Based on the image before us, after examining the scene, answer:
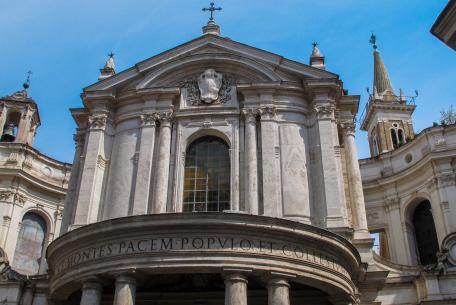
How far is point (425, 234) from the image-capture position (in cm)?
2970

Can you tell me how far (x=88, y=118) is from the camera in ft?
71.5

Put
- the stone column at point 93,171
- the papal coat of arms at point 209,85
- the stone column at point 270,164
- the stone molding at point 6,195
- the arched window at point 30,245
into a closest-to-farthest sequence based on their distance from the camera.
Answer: the stone column at point 270,164 < the stone column at point 93,171 < the papal coat of arms at point 209,85 < the arched window at point 30,245 < the stone molding at point 6,195

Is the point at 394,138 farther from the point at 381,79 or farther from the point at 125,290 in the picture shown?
the point at 125,290

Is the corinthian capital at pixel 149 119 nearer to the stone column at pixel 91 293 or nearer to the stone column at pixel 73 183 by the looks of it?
the stone column at pixel 73 183

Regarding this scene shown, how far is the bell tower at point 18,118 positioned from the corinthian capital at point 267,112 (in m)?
17.9

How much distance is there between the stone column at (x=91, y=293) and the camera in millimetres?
15094

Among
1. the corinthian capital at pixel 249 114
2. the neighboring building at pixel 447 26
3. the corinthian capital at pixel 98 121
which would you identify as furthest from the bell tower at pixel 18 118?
the neighboring building at pixel 447 26

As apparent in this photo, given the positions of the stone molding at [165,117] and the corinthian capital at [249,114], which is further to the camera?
the stone molding at [165,117]

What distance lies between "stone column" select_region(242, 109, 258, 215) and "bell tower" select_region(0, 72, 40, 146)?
17.7m

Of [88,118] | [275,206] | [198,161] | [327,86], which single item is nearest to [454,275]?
[275,206]

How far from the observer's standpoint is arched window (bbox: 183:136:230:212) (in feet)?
64.0

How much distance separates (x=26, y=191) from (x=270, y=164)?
1733 centimetres

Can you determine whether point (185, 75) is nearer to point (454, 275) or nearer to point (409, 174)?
point (454, 275)

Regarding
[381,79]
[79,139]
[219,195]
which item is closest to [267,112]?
[219,195]
